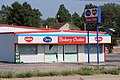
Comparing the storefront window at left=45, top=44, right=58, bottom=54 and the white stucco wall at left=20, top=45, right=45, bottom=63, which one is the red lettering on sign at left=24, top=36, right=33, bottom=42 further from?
the storefront window at left=45, top=44, right=58, bottom=54

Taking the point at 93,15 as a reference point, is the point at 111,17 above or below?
above

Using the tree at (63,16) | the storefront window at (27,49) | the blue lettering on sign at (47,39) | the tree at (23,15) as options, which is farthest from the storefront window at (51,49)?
the tree at (63,16)

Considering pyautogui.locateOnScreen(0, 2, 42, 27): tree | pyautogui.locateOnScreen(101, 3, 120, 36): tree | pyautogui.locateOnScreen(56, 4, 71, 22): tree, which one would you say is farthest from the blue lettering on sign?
pyautogui.locateOnScreen(56, 4, 71, 22): tree

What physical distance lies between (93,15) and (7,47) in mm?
11517

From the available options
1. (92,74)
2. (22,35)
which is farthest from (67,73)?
(22,35)

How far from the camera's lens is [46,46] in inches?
1973

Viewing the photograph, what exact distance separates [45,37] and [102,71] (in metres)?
20.7

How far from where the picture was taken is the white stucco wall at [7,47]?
161 ft

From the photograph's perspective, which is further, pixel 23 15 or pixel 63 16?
pixel 63 16

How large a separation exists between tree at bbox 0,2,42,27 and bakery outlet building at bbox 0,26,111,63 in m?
55.8

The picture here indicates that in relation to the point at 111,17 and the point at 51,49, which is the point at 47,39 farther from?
the point at 111,17

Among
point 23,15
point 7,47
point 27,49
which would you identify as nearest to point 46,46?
point 27,49

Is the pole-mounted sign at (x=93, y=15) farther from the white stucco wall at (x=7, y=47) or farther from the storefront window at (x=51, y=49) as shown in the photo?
the white stucco wall at (x=7, y=47)

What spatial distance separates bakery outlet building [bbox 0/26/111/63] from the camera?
1904 inches
